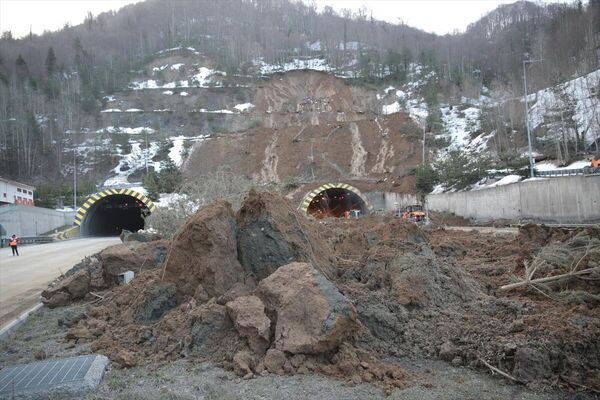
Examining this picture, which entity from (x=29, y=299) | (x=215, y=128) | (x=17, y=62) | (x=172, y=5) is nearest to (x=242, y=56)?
(x=215, y=128)

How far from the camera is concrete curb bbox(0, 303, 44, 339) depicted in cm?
678

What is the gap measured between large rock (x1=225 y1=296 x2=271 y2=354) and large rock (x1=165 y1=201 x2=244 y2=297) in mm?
1130

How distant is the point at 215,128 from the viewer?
2940 inches

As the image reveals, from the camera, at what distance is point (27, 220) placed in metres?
37.8

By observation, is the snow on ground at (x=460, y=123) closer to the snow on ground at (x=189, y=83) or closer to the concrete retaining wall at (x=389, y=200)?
the concrete retaining wall at (x=389, y=200)

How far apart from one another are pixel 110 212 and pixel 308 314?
147ft

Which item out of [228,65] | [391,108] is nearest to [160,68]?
[228,65]

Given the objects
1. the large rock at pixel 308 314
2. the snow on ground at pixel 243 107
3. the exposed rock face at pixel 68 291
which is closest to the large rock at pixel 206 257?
the large rock at pixel 308 314

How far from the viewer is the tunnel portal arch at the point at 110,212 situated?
3297 centimetres

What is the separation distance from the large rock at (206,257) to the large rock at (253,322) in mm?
1130

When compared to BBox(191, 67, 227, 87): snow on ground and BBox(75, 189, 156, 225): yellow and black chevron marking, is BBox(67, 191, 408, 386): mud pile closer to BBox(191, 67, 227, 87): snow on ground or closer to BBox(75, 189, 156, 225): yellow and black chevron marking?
BBox(75, 189, 156, 225): yellow and black chevron marking

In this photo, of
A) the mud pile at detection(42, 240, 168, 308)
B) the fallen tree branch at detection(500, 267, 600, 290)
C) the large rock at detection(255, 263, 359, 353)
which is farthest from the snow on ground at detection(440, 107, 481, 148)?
the large rock at detection(255, 263, 359, 353)

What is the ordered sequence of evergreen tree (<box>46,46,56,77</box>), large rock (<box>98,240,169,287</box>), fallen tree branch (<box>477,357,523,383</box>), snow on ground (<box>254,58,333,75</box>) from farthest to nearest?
evergreen tree (<box>46,46,56,77</box>), snow on ground (<box>254,58,333,75</box>), large rock (<box>98,240,169,287</box>), fallen tree branch (<box>477,357,523,383</box>)

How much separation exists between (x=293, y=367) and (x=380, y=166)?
4978 cm
